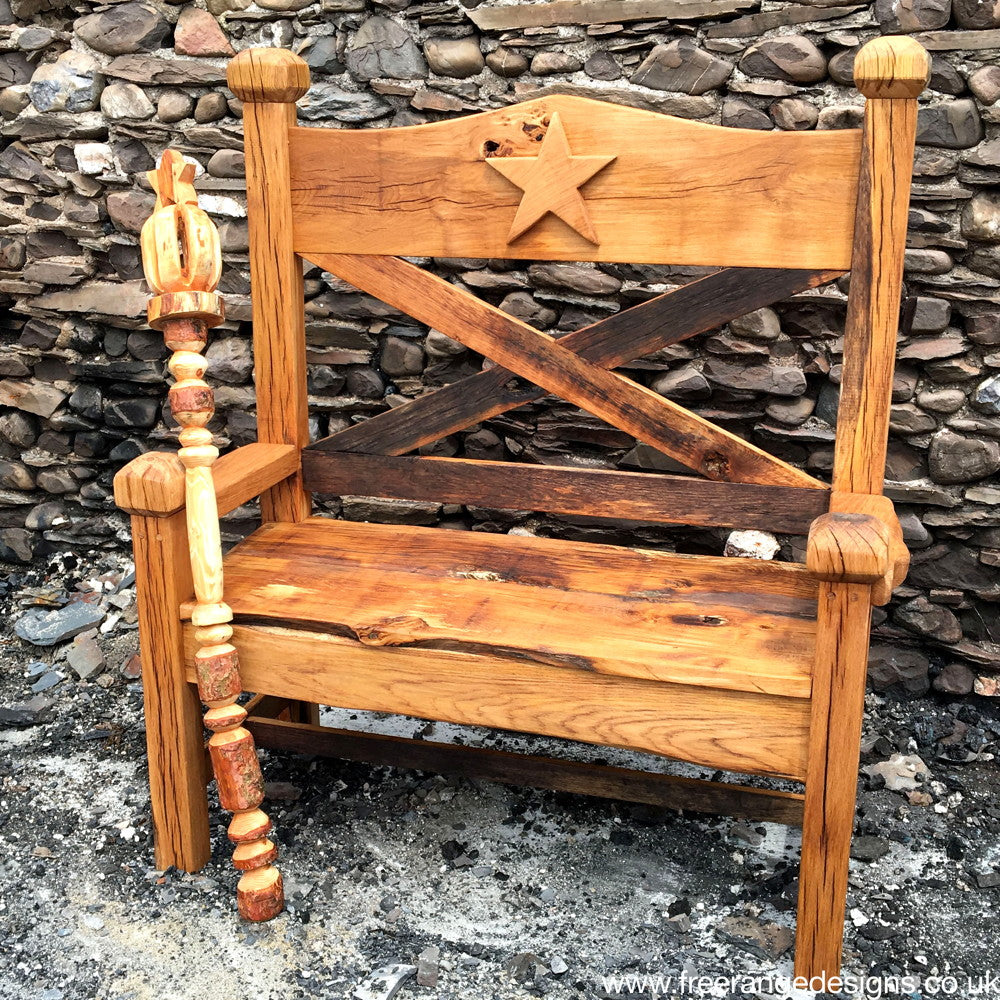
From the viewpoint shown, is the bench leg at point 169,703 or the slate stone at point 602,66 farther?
the slate stone at point 602,66

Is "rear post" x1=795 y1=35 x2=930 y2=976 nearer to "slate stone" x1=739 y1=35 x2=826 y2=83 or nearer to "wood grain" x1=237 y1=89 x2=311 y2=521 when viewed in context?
"slate stone" x1=739 y1=35 x2=826 y2=83

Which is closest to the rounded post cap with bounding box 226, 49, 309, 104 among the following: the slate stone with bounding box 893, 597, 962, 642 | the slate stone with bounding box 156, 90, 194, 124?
the slate stone with bounding box 156, 90, 194, 124

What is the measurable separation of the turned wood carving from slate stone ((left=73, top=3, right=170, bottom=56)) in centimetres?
142

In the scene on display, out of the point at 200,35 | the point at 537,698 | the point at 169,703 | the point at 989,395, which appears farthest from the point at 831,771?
the point at 200,35

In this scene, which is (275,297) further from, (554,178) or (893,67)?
(893,67)

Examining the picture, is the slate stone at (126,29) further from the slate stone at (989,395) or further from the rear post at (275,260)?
the slate stone at (989,395)

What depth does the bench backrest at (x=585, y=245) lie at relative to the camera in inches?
81.0

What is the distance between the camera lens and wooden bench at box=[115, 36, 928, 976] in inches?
72.2

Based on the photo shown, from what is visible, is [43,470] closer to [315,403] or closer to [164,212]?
[315,403]

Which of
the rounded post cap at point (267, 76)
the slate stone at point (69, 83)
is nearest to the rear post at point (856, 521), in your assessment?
the rounded post cap at point (267, 76)

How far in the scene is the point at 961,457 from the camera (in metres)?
2.76

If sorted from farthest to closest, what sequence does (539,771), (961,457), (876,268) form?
(961,457), (539,771), (876,268)

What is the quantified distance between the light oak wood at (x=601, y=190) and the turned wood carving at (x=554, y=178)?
22mm

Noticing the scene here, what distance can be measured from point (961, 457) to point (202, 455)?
190 cm
